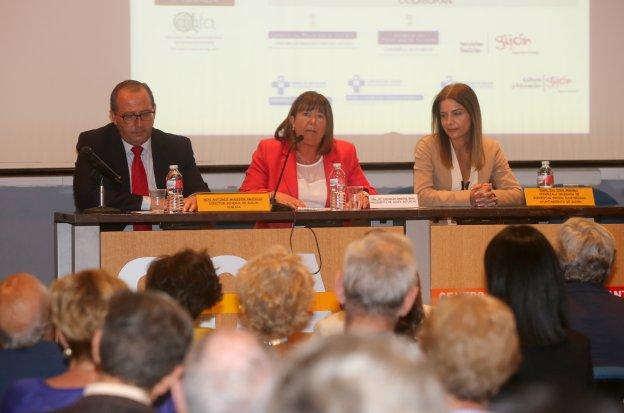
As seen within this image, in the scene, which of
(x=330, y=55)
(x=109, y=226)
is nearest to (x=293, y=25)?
(x=330, y=55)

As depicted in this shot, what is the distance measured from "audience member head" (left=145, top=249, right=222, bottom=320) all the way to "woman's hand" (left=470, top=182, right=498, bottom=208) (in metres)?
1.93

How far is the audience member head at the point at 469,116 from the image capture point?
4.72m

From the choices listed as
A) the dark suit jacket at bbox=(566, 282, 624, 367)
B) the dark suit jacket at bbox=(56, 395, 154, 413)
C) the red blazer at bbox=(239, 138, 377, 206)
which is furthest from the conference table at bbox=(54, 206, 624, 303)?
the dark suit jacket at bbox=(56, 395, 154, 413)

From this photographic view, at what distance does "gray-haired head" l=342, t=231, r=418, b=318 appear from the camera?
218 centimetres

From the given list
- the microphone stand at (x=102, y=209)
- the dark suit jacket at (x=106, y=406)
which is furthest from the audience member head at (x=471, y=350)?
the microphone stand at (x=102, y=209)

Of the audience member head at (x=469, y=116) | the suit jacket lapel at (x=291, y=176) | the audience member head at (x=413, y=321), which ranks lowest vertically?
the audience member head at (x=413, y=321)

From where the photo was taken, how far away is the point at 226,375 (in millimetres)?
1334

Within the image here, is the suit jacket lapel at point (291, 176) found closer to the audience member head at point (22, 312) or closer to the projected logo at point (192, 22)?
the projected logo at point (192, 22)

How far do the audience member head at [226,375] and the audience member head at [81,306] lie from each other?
0.70 m

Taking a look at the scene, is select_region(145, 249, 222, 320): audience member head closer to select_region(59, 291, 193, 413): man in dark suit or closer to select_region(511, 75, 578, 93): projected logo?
select_region(59, 291, 193, 413): man in dark suit

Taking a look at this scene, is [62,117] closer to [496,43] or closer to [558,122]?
[496,43]

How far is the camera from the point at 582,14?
5867mm

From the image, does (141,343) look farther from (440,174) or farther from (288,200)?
(440,174)

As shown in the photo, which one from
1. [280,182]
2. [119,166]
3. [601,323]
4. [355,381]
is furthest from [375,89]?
[355,381]
